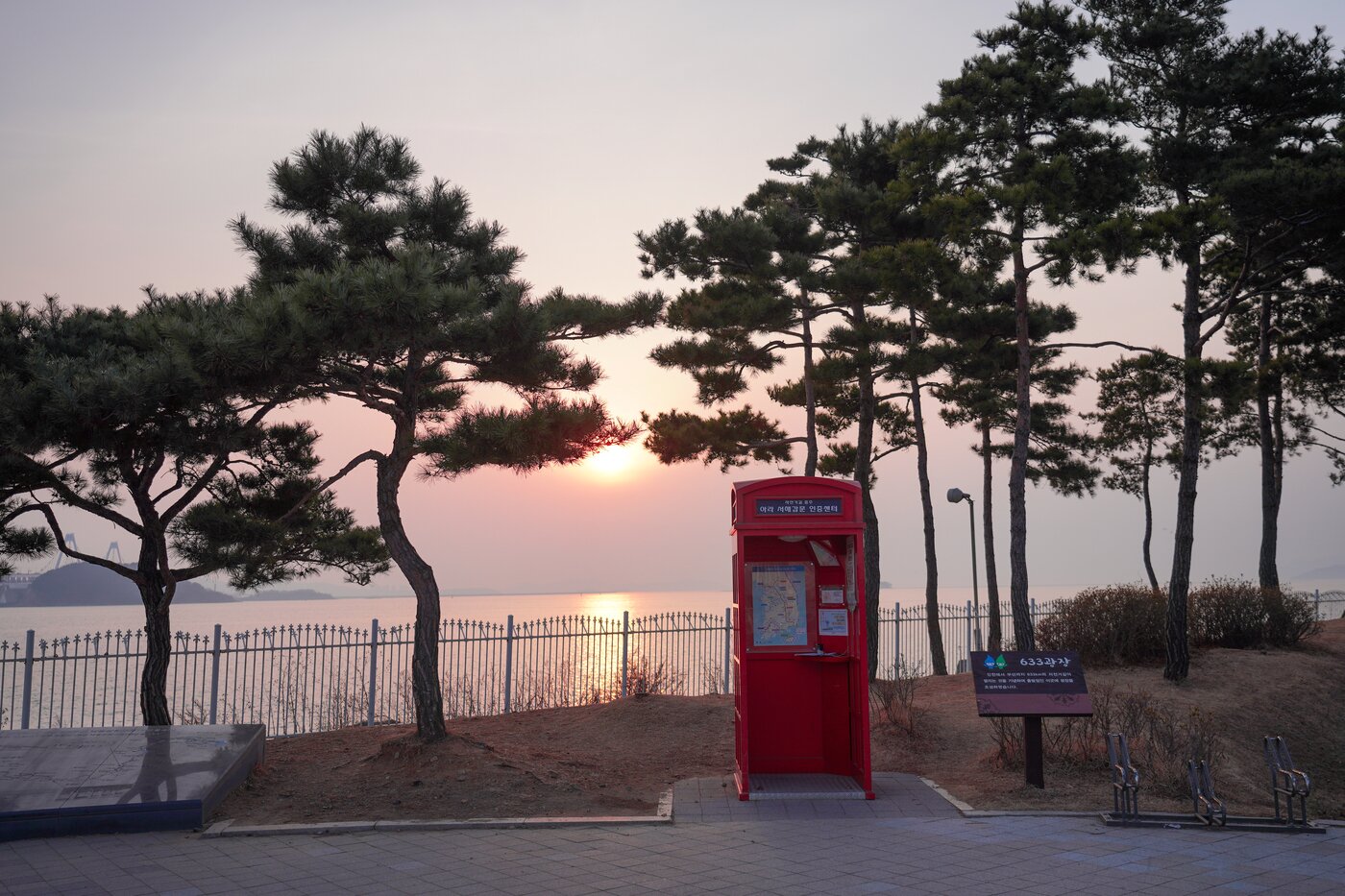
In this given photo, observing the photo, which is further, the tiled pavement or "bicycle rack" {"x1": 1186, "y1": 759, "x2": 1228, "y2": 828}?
"bicycle rack" {"x1": 1186, "y1": 759, "x2": 1228, "y2": 828}

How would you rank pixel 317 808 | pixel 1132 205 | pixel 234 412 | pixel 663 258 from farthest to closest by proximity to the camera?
pixel 663 258
pixel 1132 205
pixel 234 412
pixel 317 808

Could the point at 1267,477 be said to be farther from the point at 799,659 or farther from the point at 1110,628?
the point at 799,659

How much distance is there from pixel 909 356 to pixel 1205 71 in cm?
697

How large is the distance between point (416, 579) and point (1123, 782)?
7192 mm

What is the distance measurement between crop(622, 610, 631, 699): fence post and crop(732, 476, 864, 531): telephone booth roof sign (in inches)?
291

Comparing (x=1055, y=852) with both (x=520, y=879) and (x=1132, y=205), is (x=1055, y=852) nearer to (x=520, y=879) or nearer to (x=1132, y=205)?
(x=520, y=879)

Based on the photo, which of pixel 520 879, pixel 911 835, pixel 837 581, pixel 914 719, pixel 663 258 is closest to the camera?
pixel 520 879

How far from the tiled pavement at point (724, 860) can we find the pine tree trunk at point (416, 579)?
2769mm

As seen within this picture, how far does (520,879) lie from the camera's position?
251 inches

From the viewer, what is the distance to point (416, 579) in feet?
35.9

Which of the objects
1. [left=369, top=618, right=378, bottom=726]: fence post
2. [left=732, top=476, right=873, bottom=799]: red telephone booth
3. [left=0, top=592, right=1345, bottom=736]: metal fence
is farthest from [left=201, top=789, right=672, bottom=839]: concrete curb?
[left=369, top=618, right=378, bottom=726]: fence post

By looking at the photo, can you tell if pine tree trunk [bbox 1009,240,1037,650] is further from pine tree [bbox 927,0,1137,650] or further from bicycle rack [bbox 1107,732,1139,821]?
bicycle rack [bbox 1107,732,1139,821]

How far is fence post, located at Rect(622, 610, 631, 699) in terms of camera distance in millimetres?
15977

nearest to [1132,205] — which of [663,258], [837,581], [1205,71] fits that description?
[1205,71]
